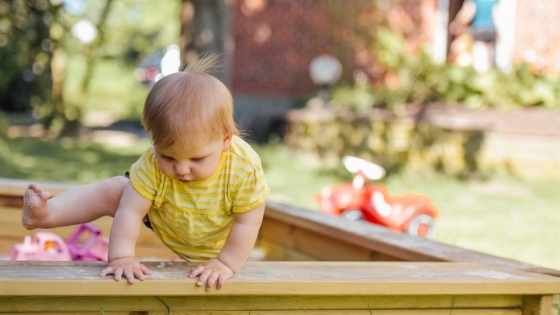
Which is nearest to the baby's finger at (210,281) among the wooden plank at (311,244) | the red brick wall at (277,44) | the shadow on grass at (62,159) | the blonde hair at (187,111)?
the blonde hair at (187,111)

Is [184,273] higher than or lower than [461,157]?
higher

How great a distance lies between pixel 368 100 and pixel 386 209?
4.91 m

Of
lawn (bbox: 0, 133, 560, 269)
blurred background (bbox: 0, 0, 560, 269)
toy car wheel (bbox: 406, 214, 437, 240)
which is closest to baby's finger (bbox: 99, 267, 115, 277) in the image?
toy car wheel (bbox: 406, 214, 437, 240)

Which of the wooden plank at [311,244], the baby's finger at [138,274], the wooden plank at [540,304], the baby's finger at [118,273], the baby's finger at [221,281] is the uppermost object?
the baby's finger at [118,273]

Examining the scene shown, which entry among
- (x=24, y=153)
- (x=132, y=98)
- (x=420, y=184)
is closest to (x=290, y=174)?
(x=420, y=184)

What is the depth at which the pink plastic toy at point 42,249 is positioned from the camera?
301 cm

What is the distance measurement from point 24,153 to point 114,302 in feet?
27.9

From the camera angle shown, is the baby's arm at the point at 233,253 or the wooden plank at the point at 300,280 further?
the baby's arm at the point at 233,253

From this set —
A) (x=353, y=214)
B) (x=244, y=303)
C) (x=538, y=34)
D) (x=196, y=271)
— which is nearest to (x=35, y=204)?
(x=196, y=271)

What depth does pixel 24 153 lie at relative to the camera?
9844mm

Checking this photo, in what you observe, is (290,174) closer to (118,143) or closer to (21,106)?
(118,143)

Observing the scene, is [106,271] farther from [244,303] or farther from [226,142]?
[226,142]

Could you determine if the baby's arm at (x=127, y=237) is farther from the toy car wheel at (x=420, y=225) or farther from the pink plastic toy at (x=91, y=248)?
the toy car wheel at (x=420, y=225)

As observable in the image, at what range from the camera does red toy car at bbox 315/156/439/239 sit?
4785mm
